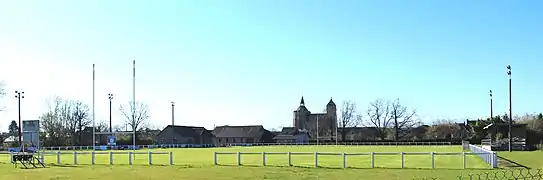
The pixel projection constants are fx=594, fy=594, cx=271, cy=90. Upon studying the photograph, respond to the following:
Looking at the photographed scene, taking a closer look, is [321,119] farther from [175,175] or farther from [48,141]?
[175,175]

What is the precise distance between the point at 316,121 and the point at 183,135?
54770 mm

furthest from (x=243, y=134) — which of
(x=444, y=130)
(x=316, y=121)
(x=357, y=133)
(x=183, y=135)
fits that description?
(x=444, y=130)

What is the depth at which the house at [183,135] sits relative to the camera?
123062 millimetres

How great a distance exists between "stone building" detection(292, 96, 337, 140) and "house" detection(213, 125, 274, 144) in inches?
548

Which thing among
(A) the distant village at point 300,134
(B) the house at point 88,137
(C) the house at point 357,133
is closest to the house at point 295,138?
(A) the distant village at point 300,134

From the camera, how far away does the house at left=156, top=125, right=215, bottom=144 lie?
12306 cm

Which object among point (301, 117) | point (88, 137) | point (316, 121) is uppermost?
point (301, 117)

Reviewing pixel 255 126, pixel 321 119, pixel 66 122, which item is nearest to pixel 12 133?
pixel 66 122

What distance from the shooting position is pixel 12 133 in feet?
416

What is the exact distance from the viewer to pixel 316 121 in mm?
171375

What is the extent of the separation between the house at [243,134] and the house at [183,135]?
13.2 meters

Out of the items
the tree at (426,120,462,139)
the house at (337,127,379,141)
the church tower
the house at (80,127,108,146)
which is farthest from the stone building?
the house at (80,127,108,146)

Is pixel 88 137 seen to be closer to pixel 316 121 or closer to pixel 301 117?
pixel 316 121

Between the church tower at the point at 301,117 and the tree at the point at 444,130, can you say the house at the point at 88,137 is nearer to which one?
the tree at the point at 444,130
